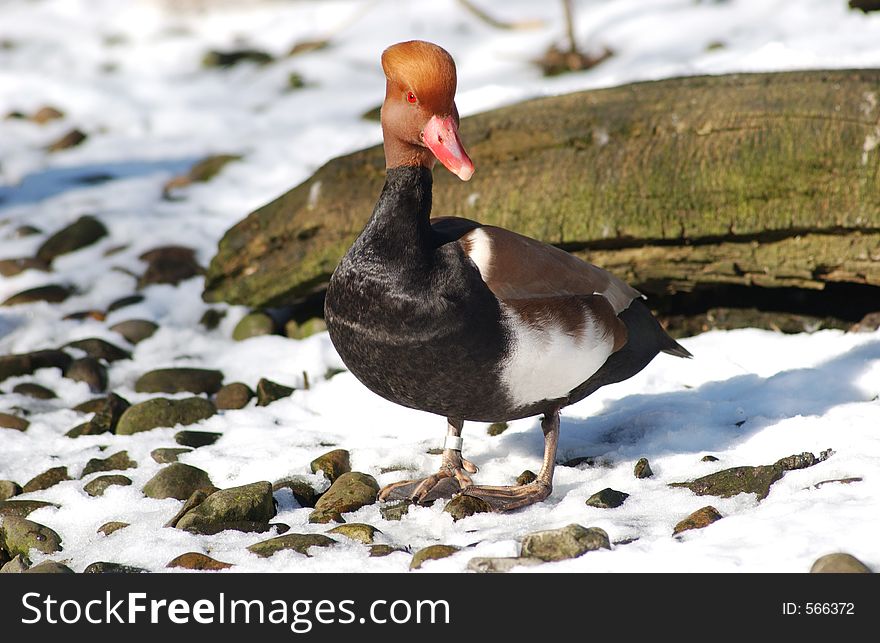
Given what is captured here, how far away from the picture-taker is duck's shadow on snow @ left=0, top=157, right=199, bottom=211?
26.4 ft

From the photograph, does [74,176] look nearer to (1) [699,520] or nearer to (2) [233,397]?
(2) [233,397]

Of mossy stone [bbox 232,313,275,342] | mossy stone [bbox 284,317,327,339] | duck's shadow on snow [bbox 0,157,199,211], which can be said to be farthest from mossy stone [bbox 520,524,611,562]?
duck's shadow on snow [bbox 0,157,199,211]

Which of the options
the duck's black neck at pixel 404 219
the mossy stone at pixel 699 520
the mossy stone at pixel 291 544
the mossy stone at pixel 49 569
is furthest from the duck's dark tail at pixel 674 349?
the mossy stone at pixel 49 569

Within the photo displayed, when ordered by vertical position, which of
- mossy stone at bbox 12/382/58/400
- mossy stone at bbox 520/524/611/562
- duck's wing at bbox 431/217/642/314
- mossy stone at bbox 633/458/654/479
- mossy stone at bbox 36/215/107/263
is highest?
mossy stone at bbox 36/215/107/263

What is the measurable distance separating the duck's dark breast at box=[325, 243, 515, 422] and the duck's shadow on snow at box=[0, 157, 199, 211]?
510cm

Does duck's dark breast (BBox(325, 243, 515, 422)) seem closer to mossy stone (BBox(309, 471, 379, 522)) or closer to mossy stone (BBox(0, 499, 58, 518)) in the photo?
mossy stone (BBox(309, 471, 379, 522))

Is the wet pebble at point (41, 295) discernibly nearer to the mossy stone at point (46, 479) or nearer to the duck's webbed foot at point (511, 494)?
the mossy stone at point (46, 479)

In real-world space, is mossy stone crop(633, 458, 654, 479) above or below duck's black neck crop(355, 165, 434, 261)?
below

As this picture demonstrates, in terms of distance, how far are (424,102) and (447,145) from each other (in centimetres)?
16

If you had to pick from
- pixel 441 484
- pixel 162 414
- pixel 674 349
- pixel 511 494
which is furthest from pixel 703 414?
pixel 162 414

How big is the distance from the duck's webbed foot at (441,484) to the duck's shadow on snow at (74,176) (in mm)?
4986

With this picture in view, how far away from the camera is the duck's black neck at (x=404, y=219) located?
3689 millimetres
